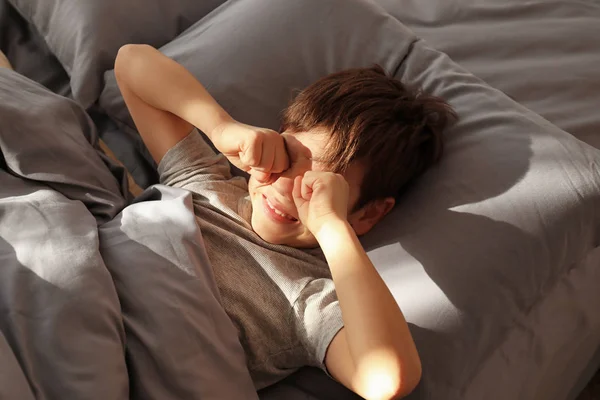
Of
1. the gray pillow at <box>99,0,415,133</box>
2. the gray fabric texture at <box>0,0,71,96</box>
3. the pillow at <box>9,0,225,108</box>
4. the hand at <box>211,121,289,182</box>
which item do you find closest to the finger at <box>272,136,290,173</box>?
the hand at <box>211,121,289,182</box>

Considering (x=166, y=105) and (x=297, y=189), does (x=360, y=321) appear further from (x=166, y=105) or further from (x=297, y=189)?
(x=166, y=105)

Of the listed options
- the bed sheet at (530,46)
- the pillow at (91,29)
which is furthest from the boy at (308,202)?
the bed sheet at (530,46)

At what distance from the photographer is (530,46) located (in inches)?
52.1

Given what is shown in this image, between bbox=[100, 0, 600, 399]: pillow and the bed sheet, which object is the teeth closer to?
bbox=[100, 0, 600, 399]: pillow

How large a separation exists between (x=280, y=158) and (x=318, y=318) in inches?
9.4

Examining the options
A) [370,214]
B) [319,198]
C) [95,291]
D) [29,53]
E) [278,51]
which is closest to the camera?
[95,291]

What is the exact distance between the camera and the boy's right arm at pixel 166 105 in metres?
1.00

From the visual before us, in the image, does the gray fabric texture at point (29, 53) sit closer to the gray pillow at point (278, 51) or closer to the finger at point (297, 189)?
the gray pillow at point (278, 51)

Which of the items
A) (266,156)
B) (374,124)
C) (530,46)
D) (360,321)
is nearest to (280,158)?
(266,156)

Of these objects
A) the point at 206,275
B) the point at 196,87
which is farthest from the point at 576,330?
the point at 196,87

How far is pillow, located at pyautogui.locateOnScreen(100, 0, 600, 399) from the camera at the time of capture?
88 centimetres

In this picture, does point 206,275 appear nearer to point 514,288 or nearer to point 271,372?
point 271,372

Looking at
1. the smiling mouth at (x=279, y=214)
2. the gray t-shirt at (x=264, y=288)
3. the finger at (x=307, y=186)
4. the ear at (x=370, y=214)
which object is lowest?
the gray t-shirt at (x=264, y=288)

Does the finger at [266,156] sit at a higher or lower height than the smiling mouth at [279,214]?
higher
